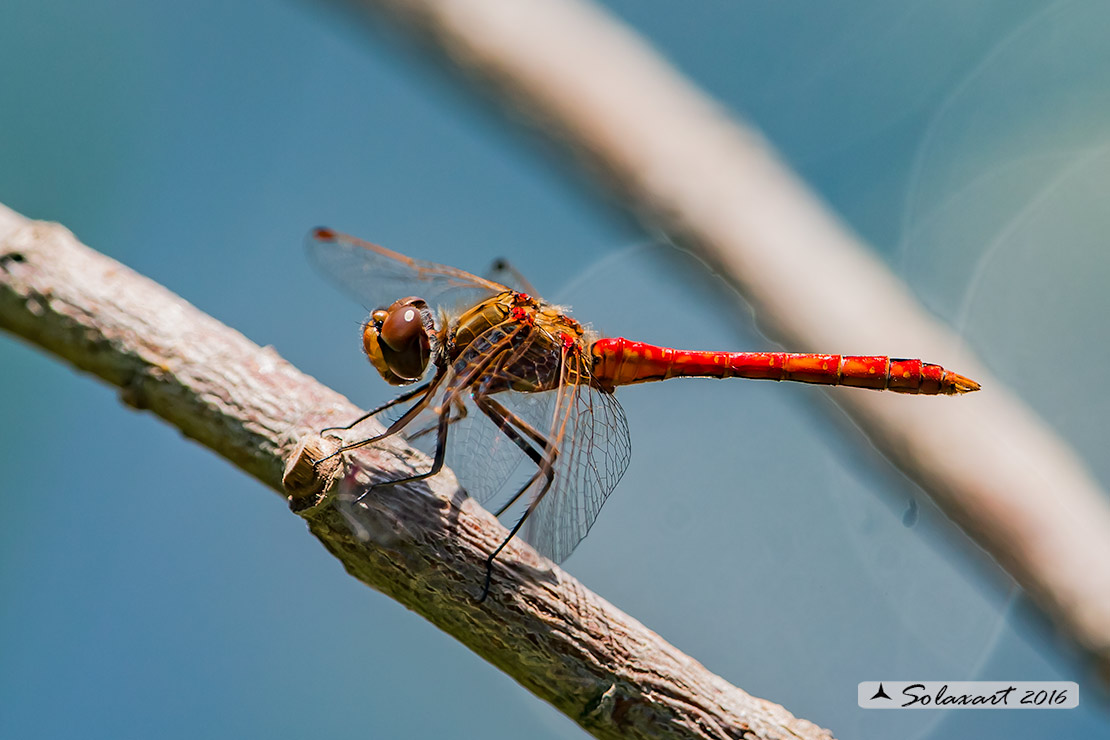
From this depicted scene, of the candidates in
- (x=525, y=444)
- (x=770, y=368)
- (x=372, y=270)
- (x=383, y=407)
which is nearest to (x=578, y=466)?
(x=525, y=444)

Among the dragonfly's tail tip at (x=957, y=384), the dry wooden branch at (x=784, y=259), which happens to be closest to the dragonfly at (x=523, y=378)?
the dragonfly's tail tip at (x=957, y=384)

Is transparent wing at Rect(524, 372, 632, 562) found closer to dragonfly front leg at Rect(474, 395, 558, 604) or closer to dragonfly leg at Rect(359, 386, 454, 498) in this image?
dragonfly front leg at Rect(474, 395, 558, 604)

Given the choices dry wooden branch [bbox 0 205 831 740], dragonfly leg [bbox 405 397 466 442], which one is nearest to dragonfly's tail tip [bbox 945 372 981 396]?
dry wooden branch [bbox 0 205 831 740]

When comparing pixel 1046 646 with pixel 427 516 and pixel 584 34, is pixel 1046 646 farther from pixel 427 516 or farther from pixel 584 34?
pixel 584 34

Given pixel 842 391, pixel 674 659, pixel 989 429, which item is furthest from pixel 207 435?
pixel 989 429

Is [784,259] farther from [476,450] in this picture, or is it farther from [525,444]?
[476,450]

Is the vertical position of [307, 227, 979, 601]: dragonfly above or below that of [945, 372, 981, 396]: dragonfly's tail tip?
below

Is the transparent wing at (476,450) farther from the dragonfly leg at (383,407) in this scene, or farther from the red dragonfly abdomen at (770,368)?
the red dragonfly abdomen at (770,368)
